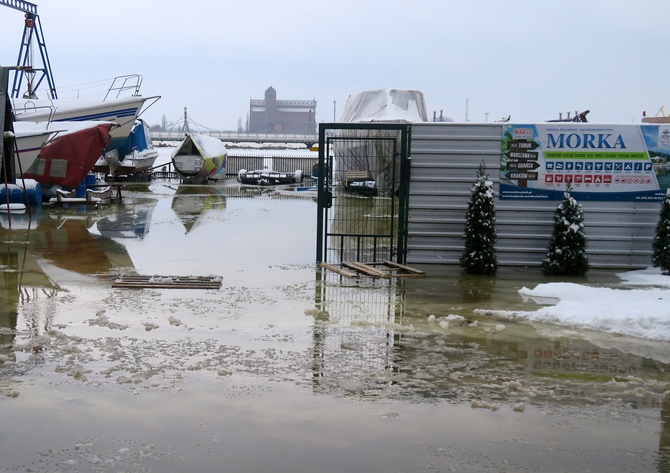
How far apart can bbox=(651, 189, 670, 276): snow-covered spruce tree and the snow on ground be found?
91 cm

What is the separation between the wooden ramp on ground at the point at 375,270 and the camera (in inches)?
448

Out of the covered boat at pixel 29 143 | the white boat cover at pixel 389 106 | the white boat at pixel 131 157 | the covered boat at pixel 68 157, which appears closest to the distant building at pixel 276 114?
the white boat at pixel 131 157

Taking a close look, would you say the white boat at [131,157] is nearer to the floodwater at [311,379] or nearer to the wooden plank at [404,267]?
the wooden plank at [404,267]

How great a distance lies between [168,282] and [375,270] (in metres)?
3.21

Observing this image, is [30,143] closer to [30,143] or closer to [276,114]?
[30,143]

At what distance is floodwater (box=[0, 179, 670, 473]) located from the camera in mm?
4898

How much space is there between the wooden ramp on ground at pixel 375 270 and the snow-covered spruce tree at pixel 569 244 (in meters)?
2.21

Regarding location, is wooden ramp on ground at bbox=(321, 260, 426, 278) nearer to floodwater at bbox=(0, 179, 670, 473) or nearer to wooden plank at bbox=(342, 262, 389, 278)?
wooden plank at bbox=(342, 262, 389, 278)

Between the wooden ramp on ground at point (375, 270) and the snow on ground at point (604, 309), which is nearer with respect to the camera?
the snow on ground at point (604, 309)

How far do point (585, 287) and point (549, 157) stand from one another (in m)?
3.05

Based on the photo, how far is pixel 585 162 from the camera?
1256 centimetres

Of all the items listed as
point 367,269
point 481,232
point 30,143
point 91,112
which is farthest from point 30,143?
point 481,232

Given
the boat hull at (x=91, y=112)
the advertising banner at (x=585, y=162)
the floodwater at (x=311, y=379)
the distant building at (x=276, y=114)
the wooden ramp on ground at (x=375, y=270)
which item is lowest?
the floodwater at (x=311, y=379)

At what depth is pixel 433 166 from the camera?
41.4 feet
